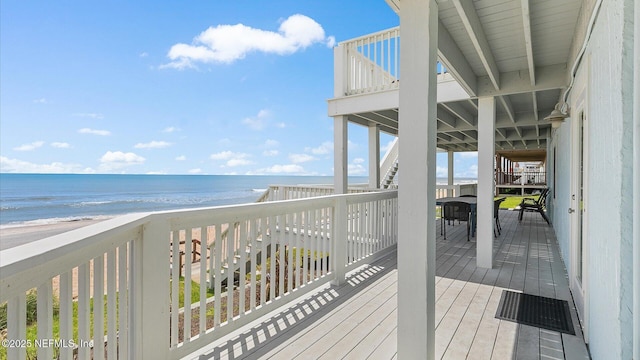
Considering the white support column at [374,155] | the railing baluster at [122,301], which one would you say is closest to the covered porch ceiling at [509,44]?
the railing baluster at [122,301]

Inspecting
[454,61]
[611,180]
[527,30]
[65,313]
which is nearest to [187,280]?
[65,313]

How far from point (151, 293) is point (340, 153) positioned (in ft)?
15.7

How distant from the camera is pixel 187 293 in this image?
213cm

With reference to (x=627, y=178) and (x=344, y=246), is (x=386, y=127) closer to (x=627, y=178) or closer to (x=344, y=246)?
(x=344, y=246)

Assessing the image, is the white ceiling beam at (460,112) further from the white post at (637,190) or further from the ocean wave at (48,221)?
the ocean wave at (48,221)

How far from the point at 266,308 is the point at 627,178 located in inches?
102

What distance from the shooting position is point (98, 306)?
1.52m

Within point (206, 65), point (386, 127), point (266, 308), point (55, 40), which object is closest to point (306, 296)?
point (266, 308)

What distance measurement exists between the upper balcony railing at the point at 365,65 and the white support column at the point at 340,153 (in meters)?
0.62

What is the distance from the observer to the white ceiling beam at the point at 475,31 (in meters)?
2.28

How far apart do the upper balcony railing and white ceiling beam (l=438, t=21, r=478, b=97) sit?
194 cm

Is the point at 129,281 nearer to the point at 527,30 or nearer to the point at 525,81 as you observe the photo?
the point at 527,30

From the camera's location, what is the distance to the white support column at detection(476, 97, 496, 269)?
14.1 ft

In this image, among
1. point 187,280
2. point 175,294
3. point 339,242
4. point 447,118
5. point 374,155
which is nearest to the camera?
point 175,294
